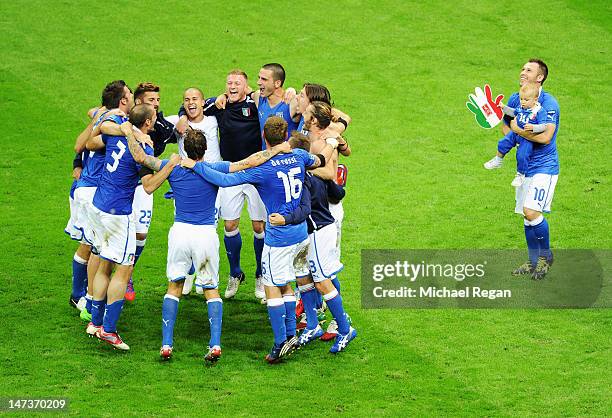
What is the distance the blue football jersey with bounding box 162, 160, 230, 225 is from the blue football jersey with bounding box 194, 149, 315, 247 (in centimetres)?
12

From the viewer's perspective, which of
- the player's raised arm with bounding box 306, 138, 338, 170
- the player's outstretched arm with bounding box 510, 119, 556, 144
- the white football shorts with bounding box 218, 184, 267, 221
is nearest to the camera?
the player's raised arm with bounding box 306, 138, 338, 170

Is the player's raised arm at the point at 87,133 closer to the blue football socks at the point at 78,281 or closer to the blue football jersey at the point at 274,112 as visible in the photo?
the blue football socks at the point at 78,281

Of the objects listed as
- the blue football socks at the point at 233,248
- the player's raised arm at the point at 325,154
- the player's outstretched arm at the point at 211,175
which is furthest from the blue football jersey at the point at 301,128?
the blue football socks at the point at 233,248

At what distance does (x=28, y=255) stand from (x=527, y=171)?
592 cm

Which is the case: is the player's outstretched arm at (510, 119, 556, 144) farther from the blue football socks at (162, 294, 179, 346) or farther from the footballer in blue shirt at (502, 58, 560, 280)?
the blue football socks at (162, 294, 179, 346)

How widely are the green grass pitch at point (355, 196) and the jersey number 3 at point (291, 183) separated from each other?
1583mm

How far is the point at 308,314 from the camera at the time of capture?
1025 cm

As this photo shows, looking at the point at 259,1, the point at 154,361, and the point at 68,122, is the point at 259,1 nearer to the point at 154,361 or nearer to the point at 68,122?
the point at 68,122

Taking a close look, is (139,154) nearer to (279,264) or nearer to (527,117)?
(279,264)

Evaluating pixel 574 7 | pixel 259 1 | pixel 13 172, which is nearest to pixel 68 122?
pixel 13 172

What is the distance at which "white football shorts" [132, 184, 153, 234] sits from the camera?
35.9ft

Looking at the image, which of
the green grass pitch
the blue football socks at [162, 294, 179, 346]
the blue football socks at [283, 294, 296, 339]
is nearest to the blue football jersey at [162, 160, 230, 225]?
the blue football socks at [162, 294, 179, 346]

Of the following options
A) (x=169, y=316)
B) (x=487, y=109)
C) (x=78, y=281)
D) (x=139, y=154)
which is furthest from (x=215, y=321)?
(x=487, y=109)

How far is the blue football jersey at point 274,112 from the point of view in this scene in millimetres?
11047
